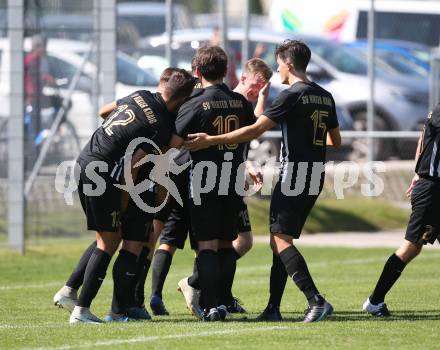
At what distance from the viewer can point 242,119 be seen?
356 inches

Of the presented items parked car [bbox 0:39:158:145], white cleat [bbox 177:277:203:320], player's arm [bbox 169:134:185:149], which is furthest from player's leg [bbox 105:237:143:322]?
parked car [bbox 0:39:158:145]

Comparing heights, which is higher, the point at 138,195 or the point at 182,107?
the point at 182,107

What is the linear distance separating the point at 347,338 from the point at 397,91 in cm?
1351

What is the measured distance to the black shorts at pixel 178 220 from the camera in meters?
9.55

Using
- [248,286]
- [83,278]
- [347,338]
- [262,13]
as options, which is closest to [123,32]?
[248,286]

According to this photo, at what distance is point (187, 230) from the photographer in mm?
10070

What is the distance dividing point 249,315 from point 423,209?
5.51 ft

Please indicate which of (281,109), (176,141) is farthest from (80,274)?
(281,109)

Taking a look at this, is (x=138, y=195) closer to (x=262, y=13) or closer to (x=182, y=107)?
(x=182, y=107)

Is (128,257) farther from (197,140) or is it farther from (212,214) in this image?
(197,140)

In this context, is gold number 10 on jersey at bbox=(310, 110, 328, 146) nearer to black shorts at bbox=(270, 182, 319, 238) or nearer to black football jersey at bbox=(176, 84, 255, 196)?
black shorts at bbox=(270, 182, 319, 238)

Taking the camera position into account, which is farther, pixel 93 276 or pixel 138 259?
pixel 138 259

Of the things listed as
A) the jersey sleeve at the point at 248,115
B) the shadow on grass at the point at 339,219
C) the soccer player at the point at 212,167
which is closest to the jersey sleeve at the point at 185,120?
the soccer player at the point at 212,167

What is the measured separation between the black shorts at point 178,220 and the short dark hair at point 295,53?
1.35m
